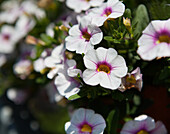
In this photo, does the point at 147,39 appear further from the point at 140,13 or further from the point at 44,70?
the point at 44,70

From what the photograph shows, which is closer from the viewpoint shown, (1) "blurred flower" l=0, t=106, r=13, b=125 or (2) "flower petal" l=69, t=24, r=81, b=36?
(2) "flower petal" l=69, t=24, r=81, b=36

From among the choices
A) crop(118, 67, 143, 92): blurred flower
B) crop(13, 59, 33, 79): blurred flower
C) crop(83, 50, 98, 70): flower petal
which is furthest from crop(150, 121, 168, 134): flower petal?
crop(13, 59, 33, 79): blurred flower

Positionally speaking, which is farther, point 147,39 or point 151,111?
point 151,111

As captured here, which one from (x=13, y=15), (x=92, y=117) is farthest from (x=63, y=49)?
(x=13, y=15)

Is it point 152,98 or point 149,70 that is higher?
point 149,70

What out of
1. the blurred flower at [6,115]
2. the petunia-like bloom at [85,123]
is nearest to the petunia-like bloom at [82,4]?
the petunia-like bloom at [85,123]

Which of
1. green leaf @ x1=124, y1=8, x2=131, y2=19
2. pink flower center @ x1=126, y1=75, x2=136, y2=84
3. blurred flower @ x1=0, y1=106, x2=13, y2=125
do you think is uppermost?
green leaf @ x1=124, y1=8, x2=131, y2=19

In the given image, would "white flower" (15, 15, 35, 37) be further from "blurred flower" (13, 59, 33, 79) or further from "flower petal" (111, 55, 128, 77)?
"flower petal" (111, 55, 128, 77)
